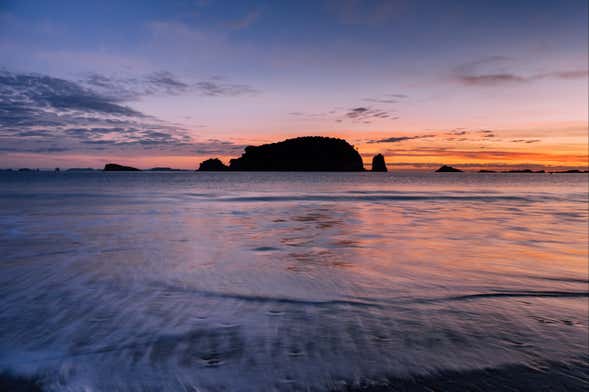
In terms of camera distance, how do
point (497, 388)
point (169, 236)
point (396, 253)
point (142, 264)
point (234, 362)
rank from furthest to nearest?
point (169, 236) < point (396, 253) < point (142, 264) < point (234, 362) < point (497, 388)

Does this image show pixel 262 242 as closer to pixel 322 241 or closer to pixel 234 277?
pixel 322 241

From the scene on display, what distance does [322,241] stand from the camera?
1162 centimetres

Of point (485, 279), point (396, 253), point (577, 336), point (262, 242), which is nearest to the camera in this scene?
point (577, 336)

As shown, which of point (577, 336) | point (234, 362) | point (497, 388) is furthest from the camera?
point (577, 336)

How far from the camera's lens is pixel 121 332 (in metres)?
4.29

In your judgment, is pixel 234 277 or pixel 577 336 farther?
pixel 234 277

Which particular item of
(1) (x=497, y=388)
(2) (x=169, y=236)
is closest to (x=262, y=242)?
(2) (x=169, y=236)

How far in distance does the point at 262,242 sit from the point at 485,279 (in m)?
6.22

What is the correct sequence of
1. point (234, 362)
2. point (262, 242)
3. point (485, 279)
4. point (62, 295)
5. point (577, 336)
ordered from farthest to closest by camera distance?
1. point (262, 242)
2. point (485, 279)
3. point (62, 295)
4. point (577, 336)
5. point (234, 362)

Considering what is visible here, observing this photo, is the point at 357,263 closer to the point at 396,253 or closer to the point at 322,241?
the point at 396,253

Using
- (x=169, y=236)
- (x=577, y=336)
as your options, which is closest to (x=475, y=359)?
(x=577, y=336)

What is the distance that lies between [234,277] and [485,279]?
4490 millimetres

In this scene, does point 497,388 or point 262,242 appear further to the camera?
point 262,242

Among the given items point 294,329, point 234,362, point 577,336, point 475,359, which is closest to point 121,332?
point 234,362
